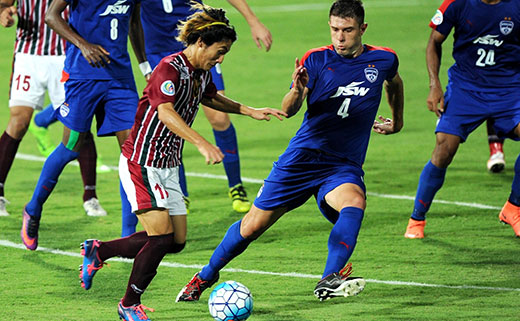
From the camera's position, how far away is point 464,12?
769 centimetres

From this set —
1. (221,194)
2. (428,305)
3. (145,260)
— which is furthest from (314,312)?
(221,194)

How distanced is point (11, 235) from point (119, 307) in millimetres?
2795

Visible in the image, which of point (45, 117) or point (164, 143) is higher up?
point (164, 143)

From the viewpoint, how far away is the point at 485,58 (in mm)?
7855

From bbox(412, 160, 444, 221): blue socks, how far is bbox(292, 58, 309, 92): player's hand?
2346 millimetres

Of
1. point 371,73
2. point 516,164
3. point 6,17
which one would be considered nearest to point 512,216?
point 516,164

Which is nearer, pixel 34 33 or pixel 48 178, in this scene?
pixel 48 178

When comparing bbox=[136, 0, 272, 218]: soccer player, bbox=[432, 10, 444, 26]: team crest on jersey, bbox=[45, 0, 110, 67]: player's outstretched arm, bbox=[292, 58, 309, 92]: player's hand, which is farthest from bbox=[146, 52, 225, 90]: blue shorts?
bbox=[292, 58, 309, 92]: player's hand

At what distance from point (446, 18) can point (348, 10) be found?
78.2 inches

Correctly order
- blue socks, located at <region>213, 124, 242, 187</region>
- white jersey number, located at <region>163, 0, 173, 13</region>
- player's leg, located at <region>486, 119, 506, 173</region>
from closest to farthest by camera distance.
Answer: white jersey number, located at <region>163, 0, 173, 13</region> < blue socks, located at <region>213, 124, 242, 187</region> < player's leg, located at <region>486, 119, 506, 173</region>

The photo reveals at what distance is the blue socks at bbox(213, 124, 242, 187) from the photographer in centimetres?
920

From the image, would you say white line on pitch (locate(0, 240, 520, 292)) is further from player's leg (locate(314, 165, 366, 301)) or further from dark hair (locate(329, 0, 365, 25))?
dark hair (locate(329, 0, 365, 25))

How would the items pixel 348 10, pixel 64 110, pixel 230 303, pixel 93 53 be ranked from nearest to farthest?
pixel 230 303, pixel 348 10, pixel 93 53, pixel 64 110

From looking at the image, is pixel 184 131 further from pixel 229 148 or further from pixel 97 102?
pixel 229 148
